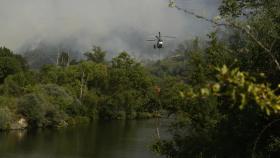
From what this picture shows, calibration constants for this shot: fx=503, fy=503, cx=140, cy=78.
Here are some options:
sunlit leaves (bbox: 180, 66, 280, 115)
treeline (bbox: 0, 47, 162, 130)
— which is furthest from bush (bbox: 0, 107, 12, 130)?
sunlit leaves (bbox: 180, 66, 280, 115)

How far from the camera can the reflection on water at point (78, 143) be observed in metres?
34.2

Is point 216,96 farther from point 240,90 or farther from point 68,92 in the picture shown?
point 68,92

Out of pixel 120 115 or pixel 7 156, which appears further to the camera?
pixel 120 115

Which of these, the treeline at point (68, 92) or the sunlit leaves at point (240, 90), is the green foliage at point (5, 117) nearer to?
the treeline at point (68, 92)

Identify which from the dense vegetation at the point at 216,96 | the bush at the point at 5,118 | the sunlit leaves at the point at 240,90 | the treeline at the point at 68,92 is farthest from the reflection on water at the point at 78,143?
the sunlit leaves at the point at 240,90

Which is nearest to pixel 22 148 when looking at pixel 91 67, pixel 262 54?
pixel 262 54

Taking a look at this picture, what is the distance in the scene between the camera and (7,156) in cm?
3231

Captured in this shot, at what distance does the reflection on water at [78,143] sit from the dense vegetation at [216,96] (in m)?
5.29

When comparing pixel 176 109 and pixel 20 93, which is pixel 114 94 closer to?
pixel 20 93

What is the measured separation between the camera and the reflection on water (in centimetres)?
3416

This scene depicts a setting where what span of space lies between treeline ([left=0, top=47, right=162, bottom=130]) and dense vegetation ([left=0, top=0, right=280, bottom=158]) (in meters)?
0.15

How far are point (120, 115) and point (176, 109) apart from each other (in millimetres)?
49565

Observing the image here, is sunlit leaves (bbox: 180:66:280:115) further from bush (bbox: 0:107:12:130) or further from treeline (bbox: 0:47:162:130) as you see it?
bush (bbox: 0:107:12:130)

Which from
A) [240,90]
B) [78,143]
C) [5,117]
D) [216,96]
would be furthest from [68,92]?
[240,90]
